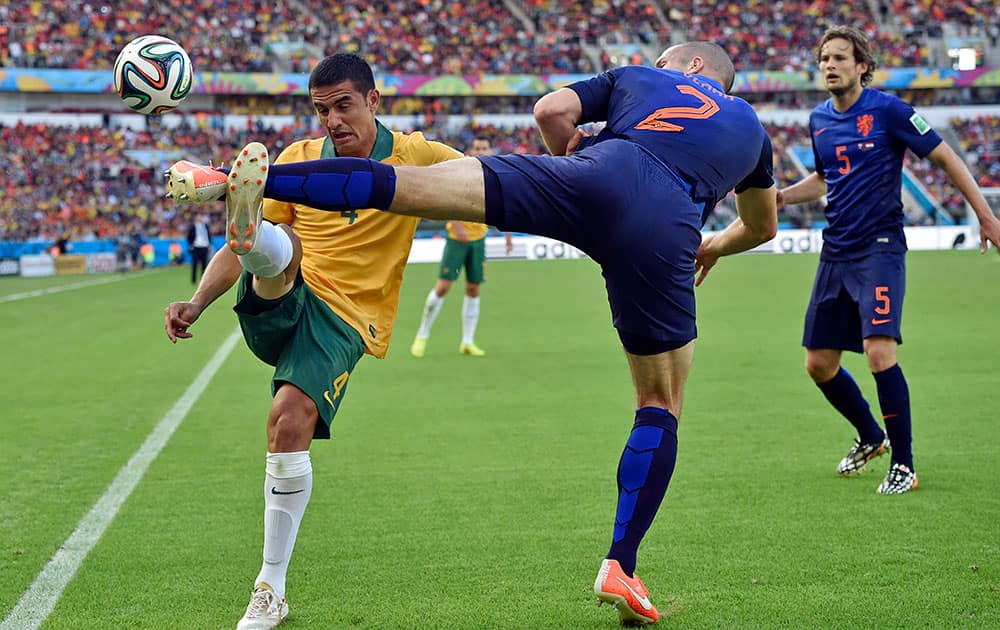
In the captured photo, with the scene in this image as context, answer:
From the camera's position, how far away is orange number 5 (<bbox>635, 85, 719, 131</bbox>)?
3.82 meters

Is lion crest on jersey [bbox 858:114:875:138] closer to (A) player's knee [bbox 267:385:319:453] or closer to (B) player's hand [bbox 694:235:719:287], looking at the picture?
(B) player's hand [bbox 694:235:719:287]

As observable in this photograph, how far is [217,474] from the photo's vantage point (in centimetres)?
670

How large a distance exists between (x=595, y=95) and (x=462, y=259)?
31.5 feet

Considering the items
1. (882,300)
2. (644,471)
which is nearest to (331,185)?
(644,471)

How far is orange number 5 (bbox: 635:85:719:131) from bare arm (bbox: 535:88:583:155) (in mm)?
229

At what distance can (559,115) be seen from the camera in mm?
3834

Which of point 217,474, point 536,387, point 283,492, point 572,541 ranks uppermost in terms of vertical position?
point 283,492

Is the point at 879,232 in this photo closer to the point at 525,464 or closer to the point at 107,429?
the point at 525,464

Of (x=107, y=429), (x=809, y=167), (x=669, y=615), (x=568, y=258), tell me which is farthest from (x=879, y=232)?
(x=809, y=167)

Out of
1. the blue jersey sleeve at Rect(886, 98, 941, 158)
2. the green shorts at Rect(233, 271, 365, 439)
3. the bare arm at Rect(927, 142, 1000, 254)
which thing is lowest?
the green shorts at Rect(233, 271, 365, 439)

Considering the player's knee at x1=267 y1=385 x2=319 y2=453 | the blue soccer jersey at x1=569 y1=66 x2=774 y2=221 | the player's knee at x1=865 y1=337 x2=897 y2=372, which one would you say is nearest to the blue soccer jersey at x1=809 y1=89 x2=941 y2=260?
the player's knee at x1=865 y1=337 x2=897 y2=372

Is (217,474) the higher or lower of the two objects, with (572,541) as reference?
lower

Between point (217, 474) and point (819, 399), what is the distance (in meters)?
5.10

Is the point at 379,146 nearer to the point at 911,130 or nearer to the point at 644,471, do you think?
the point at 644,471
